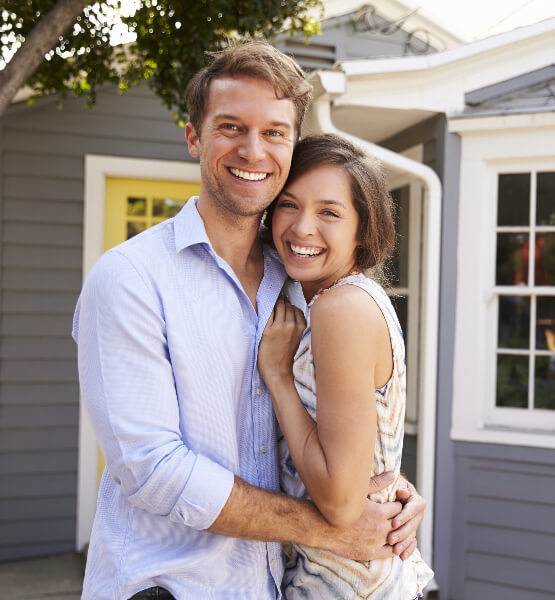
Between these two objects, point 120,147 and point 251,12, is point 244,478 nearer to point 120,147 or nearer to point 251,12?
point 251,12

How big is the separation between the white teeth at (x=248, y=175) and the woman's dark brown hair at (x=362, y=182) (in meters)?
0.10

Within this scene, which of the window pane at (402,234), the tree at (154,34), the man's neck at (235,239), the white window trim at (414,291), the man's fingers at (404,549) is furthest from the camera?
the window pane at (402,234)

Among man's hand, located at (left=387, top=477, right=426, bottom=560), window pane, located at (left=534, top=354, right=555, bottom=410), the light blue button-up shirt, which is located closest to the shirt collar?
the light blue button-up shirt

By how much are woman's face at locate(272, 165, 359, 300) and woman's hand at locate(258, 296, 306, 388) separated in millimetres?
128

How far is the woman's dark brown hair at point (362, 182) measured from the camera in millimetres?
1607

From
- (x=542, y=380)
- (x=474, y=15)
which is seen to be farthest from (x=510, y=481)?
(x=474, y=15)

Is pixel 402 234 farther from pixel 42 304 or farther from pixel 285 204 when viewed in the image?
pixel 285 204

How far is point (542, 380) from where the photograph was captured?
3.83 meters

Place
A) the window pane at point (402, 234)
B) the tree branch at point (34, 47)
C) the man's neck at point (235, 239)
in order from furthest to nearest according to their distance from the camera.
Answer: the window pane at point (402, 234)
the tree branch at point (34, 47)
the man's neck at point (235, 239)

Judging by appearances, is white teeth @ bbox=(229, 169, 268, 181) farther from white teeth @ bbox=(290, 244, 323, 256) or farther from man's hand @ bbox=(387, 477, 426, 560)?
man's hand @ bbox=(387, 477, 426, 560)

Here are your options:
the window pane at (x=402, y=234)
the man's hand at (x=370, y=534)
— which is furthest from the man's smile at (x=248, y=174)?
the window pane at (x=402, y=234)

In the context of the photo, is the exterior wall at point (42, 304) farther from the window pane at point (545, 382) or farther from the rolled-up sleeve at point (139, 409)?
the rolled-up sleeve at point (139, 409)

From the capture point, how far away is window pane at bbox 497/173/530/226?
376cm

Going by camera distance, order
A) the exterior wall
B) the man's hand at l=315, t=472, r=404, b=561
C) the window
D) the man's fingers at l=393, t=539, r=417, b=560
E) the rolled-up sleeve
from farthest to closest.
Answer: the exterior wall
the window
the man's fingers at l=393, t=539, r=417, b=560
the man's hand at l=315, t=472, r=404, b=561
the rolled-up sleeve
